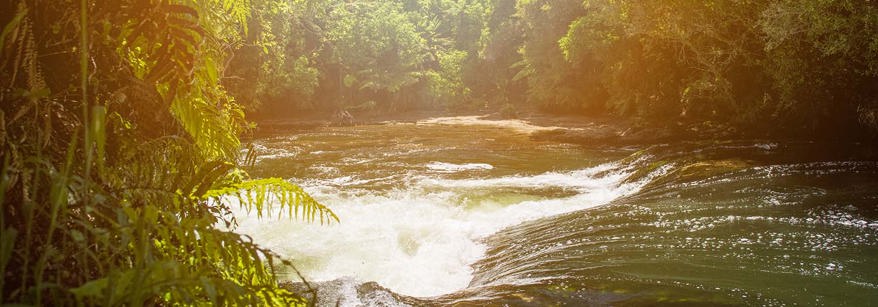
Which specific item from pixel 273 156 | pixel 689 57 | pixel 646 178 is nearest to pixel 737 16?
pixel 689 57

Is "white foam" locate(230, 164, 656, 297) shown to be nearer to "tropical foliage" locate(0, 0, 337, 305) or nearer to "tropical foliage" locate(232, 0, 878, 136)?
"tropical foliage" locate(0, 0, 337, 305)

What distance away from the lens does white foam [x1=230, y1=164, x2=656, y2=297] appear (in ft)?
25.0

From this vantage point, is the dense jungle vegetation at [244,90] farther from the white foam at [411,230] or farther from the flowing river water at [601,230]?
the flowing river water at [601,230]

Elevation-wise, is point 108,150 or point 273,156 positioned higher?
point 108,150

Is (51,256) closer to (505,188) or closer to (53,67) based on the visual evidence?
(53,67)

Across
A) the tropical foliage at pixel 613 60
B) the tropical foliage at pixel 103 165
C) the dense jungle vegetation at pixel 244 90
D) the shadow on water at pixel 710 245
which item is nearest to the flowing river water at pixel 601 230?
the shadow on water at pixel 710 245

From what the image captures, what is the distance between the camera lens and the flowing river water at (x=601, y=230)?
540 centimetres

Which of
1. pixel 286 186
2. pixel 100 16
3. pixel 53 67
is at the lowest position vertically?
pixel 286 186

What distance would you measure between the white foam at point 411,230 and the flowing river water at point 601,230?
35mm

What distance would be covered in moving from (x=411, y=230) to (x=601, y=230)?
3.05 metres

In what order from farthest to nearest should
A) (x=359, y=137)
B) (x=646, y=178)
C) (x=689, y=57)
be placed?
(x=359, y=137)
(x=689, y=57)
(x=646, y=178)

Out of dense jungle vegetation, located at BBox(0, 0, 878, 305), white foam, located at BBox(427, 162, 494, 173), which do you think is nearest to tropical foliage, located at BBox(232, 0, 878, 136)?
dense jungle vegetation, located at BBox(0, 0, 878, 305)

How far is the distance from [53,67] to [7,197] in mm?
542

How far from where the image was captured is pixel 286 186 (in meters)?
2.82
